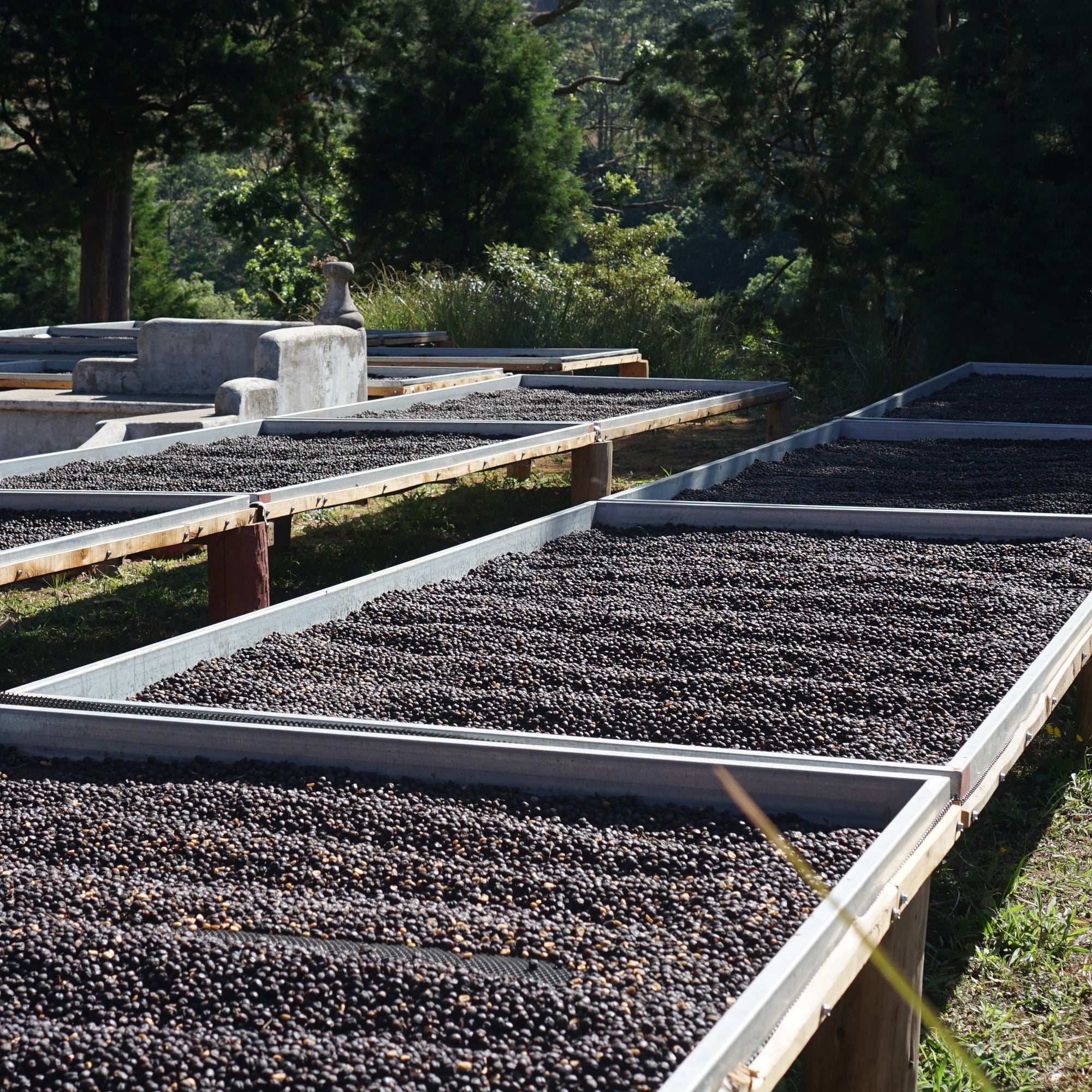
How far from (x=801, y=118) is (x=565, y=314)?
11.9ft

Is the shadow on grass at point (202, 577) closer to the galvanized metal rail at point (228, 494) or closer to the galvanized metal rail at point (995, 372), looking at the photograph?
the galvanized metal rail at point (228, 494)

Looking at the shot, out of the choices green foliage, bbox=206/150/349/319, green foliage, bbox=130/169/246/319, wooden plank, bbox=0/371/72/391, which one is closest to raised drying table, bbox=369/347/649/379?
wooden plank, bbox=0/371/72/391

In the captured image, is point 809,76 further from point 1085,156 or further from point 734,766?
point 734,766

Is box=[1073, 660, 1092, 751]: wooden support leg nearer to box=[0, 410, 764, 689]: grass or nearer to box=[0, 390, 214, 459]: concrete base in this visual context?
box=[0, 410, 764, 689]: grass

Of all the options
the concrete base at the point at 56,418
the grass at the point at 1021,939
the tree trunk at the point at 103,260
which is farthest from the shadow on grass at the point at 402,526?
the tree trunk at the point at 103,260

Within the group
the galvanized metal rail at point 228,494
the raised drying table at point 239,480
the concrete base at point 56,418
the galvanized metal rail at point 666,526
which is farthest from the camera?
the concrete base at point 56,418

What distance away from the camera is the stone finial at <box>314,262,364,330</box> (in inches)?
328

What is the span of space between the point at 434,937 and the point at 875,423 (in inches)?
200

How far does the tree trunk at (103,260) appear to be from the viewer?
1556 centimetres

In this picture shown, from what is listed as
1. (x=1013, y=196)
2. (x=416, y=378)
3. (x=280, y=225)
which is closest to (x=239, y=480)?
(x=416, y=378)

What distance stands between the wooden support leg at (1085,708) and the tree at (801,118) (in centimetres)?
904

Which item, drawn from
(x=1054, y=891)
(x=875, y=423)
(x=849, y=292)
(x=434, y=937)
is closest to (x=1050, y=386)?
(x=875, y=423)

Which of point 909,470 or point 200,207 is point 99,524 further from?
point 200,207

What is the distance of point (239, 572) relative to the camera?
4203 mm
